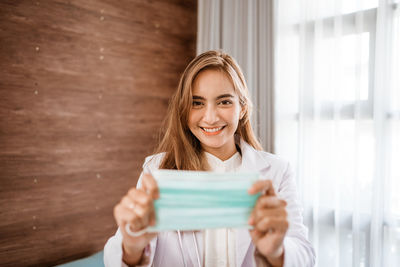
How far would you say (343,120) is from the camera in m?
1.84

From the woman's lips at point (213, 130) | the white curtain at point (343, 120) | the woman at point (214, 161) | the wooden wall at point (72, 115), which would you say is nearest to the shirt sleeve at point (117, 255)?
the woman at point (214, 161)

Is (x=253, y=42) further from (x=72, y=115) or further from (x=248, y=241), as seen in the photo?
(x=248, y=241)

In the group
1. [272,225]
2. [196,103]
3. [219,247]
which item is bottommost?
[219,247]

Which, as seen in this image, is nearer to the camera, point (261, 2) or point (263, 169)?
point (263, 169)

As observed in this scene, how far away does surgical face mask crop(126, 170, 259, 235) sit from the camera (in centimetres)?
70

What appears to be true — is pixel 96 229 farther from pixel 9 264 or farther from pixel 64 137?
pixel 64 137

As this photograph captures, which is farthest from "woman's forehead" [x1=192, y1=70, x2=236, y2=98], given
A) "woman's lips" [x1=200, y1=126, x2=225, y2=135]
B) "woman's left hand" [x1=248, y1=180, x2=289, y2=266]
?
"woman's left hand" [x1=248, y1=180, x2=289, y2=266]

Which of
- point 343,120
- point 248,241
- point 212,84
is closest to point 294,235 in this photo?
point 248,241

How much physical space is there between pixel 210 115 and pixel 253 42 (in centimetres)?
119

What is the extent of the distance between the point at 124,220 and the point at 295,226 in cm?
70

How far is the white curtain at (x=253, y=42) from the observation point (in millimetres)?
2121

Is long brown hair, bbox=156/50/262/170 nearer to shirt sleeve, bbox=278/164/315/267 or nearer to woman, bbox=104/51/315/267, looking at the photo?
woman, bbox=104/51/315/267

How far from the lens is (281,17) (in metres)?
2.11

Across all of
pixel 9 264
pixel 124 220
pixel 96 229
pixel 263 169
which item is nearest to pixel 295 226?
pixel 263 169
